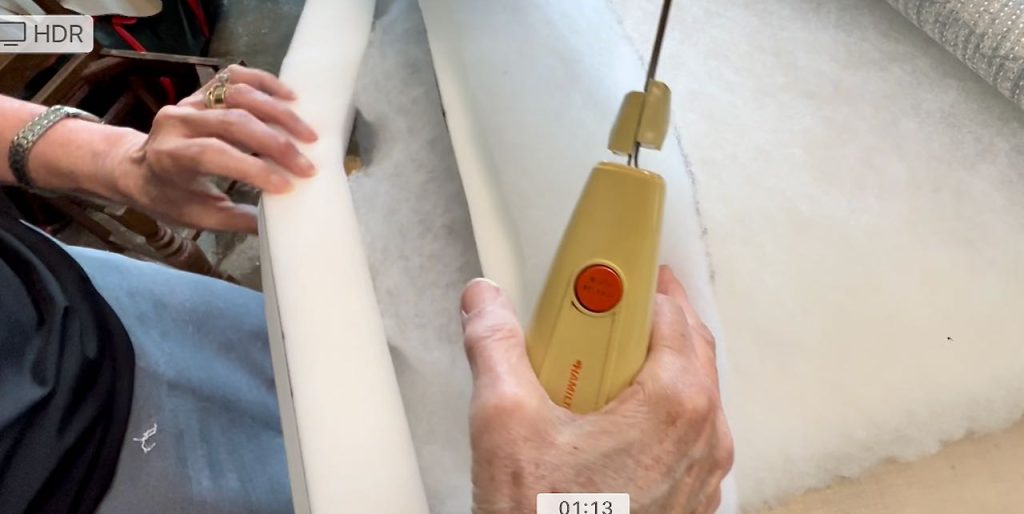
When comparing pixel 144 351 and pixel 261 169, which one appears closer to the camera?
pixel 261 169

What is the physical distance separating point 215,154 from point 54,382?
0.19 metres

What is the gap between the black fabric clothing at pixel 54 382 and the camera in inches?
17.9

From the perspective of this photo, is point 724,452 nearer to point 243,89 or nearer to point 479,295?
point 479,295

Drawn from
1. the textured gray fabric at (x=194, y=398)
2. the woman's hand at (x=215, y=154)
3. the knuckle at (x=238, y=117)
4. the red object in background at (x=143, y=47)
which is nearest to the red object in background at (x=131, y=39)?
the red object in background at (x=143, y=47)

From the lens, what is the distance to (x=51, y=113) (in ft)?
1.79

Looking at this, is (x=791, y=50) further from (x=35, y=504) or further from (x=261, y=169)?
(x=35, y=504)

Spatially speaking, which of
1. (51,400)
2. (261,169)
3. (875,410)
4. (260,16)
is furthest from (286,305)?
(260,16)

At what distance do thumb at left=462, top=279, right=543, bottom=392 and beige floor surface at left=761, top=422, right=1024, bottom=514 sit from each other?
176 mm

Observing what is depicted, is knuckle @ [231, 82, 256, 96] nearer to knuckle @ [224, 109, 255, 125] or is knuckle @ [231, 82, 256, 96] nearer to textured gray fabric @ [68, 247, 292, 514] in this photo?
knuckle @ [224, 109, 255, 125]

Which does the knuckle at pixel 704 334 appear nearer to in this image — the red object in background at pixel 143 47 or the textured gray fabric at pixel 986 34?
the textured gray fabric at pixel 986 34

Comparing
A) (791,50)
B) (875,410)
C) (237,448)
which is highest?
(791,50)

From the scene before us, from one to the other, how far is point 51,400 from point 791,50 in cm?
53

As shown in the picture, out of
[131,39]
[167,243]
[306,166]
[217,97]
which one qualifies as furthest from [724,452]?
[131,39]

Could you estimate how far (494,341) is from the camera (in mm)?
320
